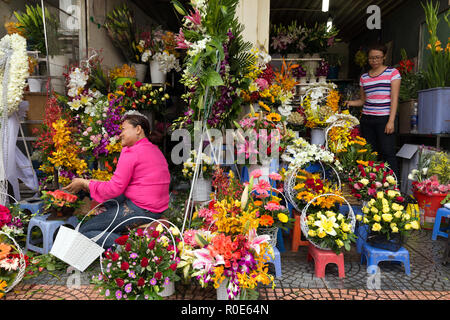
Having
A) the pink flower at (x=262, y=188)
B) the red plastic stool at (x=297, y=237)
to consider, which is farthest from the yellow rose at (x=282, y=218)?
the red plastic stool at (x=297, y=237)

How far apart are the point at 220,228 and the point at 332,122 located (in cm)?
227

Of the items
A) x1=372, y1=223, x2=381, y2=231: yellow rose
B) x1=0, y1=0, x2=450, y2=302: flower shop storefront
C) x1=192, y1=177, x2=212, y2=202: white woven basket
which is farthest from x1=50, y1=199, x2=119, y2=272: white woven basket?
x1=372, y1=223, x2=381, y2=231: yellow rose

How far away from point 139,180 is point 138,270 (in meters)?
1.04

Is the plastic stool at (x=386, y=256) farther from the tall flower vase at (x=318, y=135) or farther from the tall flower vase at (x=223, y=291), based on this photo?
the tall flower vase at (x=318, y=135)

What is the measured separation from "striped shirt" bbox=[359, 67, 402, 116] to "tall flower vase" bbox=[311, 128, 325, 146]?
832 mm

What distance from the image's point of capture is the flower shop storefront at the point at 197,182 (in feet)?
7.66

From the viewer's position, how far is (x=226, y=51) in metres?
2.67

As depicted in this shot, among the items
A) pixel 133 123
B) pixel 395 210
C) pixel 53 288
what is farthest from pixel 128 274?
pixel 395 210

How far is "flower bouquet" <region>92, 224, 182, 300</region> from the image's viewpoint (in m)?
2.13

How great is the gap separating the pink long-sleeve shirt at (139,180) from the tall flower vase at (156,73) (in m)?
2.02

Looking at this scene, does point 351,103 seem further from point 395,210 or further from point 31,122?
point 31,122

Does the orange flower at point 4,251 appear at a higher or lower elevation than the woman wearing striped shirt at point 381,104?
lower

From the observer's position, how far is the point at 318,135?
4.15 m

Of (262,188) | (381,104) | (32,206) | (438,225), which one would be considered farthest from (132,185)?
(438,225)
